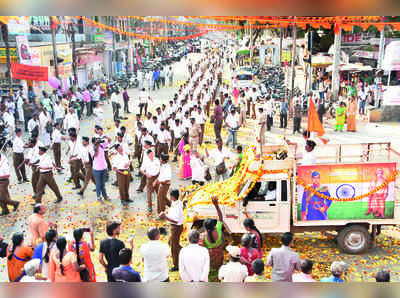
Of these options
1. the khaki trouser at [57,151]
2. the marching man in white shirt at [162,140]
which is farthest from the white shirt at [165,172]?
the khaki trouser at [57,151]

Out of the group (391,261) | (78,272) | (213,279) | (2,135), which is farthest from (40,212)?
(2,135)

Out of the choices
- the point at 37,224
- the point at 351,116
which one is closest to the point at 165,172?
the point at 37,224

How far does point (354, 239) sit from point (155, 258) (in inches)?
167

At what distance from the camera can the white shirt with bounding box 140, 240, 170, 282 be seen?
5.59 meters

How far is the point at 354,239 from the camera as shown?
26.5ft

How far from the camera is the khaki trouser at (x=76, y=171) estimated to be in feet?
37.2

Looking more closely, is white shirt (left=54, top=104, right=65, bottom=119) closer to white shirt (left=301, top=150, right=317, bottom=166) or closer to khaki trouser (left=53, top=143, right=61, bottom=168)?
khaki trouser (left=53, top=143, right=61, bottom=168)

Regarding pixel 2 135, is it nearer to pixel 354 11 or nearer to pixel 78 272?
pixel 78 272

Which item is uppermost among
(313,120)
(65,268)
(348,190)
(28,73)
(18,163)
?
(28,73)

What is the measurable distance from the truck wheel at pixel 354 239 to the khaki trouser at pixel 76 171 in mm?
6783

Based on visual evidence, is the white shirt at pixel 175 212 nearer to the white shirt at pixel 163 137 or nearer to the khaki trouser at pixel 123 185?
the khaki trouser at pixel 123 185

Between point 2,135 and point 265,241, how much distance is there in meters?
10.9

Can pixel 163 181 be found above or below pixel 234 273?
above

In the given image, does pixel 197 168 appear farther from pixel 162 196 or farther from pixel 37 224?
pixel 37 224
